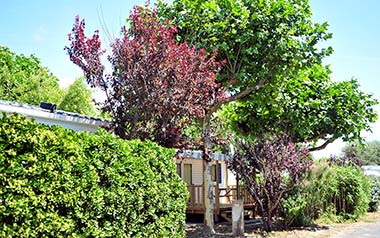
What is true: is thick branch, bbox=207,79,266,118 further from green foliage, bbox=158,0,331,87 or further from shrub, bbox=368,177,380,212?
shrub, bbox=368,177,380,212

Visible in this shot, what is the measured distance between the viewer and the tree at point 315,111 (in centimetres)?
1895

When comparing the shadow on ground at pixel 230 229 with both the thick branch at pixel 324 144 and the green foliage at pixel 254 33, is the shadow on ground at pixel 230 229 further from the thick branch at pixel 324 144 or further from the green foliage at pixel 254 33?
the thick branch at pixel 324 144

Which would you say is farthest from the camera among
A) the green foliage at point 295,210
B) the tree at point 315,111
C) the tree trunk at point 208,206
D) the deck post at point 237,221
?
the tree at point 315,111

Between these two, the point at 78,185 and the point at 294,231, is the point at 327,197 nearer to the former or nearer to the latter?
the point at 294,231

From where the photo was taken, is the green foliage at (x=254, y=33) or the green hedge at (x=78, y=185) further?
the green foliage at (x=254, y=33)

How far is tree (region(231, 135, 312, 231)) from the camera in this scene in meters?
12.7

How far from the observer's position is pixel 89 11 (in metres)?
11.8

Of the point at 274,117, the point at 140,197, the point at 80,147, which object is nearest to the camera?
the point at 80,147

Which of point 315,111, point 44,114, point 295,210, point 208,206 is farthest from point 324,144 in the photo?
point 44,114

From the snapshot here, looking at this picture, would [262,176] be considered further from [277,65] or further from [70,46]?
[70,46]

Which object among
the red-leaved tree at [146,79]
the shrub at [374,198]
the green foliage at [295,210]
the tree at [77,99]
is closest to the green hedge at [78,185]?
the red-leaved tree at [146,79]

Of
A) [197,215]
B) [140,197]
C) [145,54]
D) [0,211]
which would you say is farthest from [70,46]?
[197,215]

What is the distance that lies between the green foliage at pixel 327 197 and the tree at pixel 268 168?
97 cm

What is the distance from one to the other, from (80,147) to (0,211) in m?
1.65
